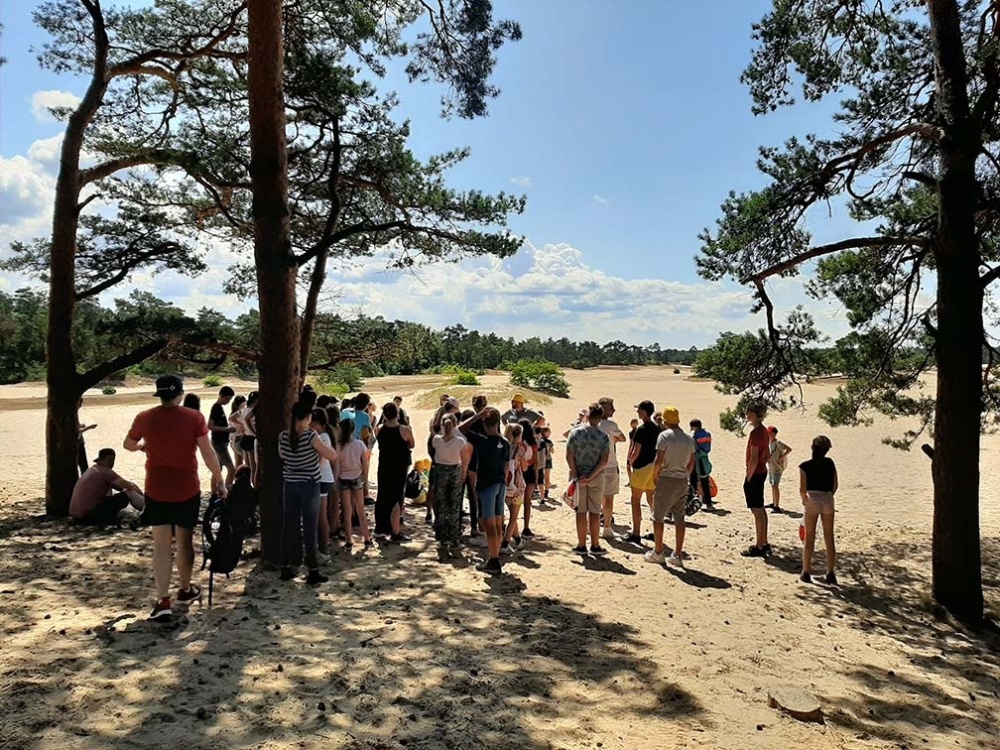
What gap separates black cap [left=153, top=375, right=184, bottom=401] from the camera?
4.92m

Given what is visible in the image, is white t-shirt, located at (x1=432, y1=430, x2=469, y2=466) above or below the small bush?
below

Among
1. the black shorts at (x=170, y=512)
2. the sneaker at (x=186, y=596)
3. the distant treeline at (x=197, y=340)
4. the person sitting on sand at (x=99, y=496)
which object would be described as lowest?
the sneaker at (x=186, y=596)

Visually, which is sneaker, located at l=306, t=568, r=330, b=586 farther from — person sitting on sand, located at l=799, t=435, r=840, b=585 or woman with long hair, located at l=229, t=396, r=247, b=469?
person sitting on sand, located at l=799, t=435, r=840, b=585

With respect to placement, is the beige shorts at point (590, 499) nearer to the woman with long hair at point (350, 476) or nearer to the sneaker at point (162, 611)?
the woman with long hair at point (350, 476)

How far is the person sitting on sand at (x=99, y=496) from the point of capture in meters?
8.32

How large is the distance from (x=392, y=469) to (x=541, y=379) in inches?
1564

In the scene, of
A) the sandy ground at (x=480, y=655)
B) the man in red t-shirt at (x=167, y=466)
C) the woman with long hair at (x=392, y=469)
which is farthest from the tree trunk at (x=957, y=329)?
the man in red t-shirt at (x=167, y=466)

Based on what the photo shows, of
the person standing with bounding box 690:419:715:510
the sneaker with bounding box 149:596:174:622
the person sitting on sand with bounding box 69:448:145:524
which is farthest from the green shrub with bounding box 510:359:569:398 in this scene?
the sneaker with bounding box 149:596:174:622

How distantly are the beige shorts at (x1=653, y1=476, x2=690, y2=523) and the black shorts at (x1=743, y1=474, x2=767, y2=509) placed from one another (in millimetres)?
1484

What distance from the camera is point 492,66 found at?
31.6 feet

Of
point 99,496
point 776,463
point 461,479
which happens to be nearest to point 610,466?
point 461,479

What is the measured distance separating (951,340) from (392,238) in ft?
25.9

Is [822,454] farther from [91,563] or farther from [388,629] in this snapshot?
[91,563]

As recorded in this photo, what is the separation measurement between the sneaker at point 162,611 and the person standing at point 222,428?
497 cm
